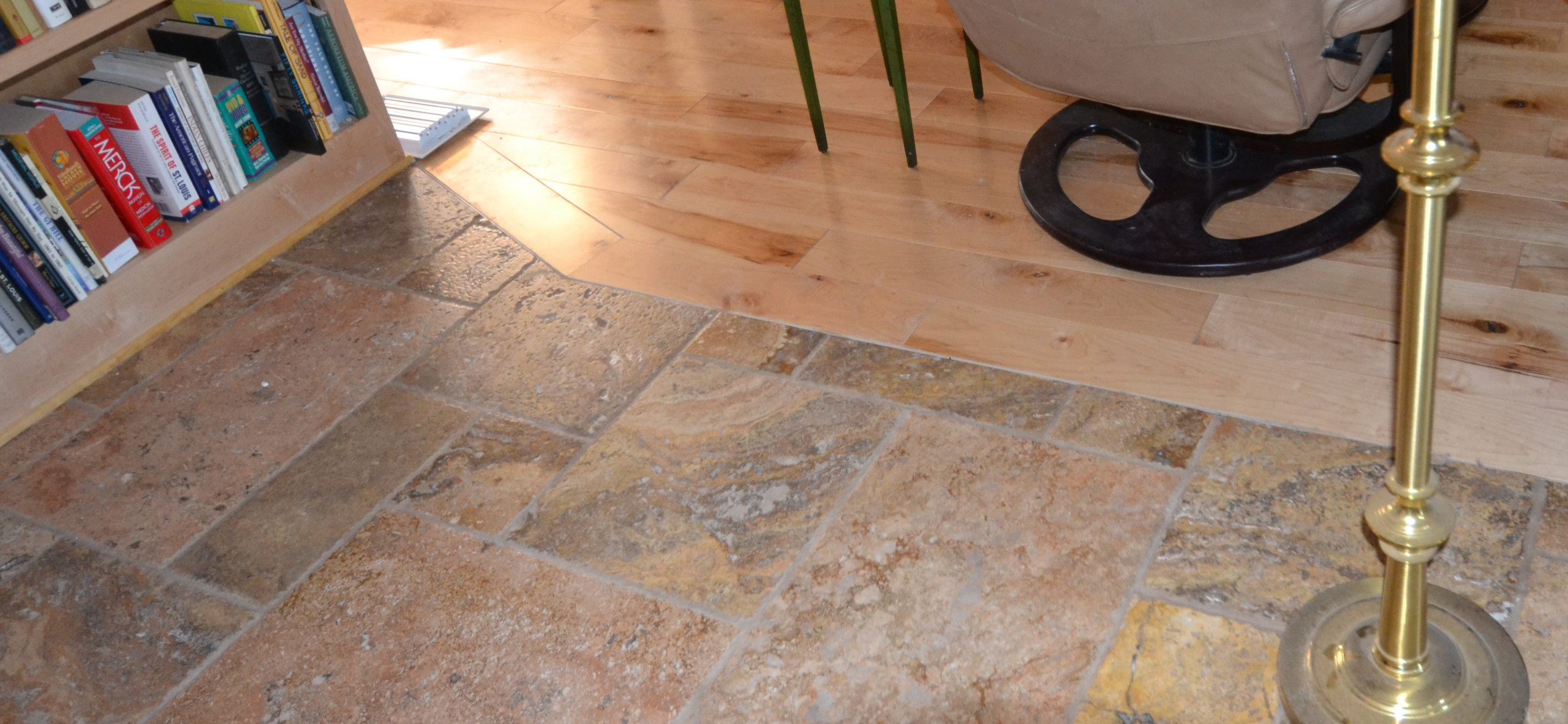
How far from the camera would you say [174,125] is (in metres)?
2.08

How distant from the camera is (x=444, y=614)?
1497mm

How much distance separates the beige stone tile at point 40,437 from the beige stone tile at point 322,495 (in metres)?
0.42

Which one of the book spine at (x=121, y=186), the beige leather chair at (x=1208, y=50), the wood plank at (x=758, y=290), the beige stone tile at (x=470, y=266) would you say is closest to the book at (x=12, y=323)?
the book spine at (x=121, y=186)

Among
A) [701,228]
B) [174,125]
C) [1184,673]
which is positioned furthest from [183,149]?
[1184,673]

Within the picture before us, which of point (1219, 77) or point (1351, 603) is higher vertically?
point (1219, 77)

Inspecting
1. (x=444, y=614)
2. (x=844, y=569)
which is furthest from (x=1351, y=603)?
(x=444, y=614)

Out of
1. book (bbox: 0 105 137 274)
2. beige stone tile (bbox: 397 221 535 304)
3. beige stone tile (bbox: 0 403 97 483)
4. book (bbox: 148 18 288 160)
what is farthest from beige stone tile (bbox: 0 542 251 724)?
book (bbox: 148 18 288 160)

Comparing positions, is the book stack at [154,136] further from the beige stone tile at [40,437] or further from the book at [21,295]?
the beige stone tile at [40,437]

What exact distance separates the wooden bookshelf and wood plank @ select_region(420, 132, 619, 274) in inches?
5.2

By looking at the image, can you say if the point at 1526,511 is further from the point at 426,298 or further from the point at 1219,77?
the point at 426,298

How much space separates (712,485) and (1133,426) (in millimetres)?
566

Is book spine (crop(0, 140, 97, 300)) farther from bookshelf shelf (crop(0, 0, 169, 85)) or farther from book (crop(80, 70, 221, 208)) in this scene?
book (crop(80, 70, 221, 208))

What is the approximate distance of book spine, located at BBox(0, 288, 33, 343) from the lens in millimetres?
1885

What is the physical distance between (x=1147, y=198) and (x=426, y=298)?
1.24m
